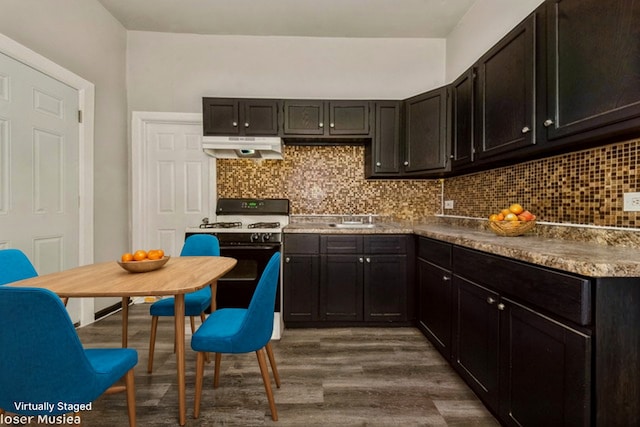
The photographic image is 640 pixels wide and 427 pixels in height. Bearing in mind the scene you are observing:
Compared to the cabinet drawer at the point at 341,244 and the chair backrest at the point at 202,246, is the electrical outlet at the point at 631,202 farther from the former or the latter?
the chair backrest at the point at 202,246

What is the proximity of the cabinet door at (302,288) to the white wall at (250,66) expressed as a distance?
1889 millimetres

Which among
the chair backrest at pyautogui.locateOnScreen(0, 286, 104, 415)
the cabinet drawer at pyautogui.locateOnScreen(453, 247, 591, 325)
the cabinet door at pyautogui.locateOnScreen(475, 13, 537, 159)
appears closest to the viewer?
the chair backrest at pyautogui.locateOnScreen(0, 286, 104, 415)

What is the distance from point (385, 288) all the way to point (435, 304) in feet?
1.74

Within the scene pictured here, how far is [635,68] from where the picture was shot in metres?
1.14

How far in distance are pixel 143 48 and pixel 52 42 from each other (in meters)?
1.06

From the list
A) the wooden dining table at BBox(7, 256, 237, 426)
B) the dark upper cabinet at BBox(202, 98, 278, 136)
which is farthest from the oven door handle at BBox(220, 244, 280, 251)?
the dark upper cabinet at BBox(202, 98, 278, 136)

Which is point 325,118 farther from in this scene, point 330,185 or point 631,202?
point 631,202

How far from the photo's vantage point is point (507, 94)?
1.83m

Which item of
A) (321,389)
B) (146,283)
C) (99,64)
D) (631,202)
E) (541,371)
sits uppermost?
(99,64)

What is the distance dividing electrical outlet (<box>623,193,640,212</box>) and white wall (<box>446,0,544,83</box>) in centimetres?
144

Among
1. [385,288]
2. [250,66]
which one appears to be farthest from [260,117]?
[385,288]

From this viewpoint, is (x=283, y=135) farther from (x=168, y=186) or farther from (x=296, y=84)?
(x=168, y=186)

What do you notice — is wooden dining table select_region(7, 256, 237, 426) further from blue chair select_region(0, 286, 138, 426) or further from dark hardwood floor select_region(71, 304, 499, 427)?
dark hardwood floor select_region(71, 304, 499, 427)

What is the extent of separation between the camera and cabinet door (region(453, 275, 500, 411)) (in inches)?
59.7
